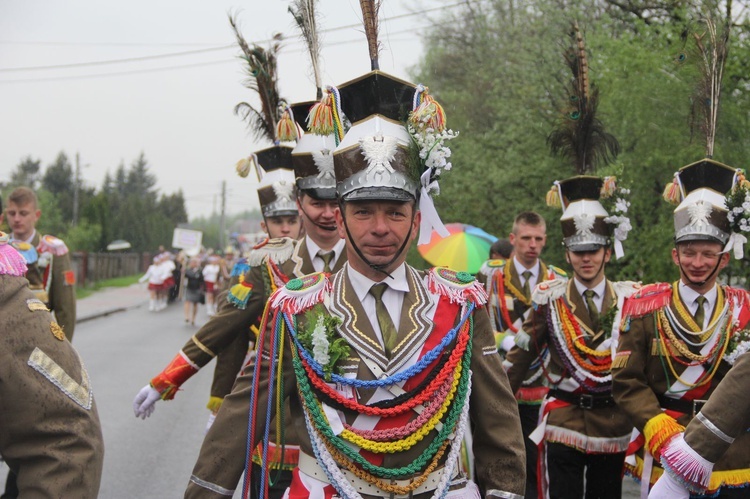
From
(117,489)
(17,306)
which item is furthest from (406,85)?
(117,489)

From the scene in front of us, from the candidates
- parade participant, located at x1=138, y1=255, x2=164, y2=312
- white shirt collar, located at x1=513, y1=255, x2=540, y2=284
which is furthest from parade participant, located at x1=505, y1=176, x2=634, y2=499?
parade participant, located at x1=138, y1=255, x2=164, y2=312

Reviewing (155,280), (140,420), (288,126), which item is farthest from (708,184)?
(155,280)

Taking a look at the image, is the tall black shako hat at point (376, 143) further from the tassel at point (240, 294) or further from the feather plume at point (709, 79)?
the feather plume at point (709, 79)

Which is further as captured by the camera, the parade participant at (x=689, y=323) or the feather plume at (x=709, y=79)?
the feather plume at (x=709, y=79)

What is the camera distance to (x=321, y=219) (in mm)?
4996

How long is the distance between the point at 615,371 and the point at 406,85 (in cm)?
267

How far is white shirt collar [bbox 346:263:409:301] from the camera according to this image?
3.36 m

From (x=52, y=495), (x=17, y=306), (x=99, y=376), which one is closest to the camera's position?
(x=52, y=495)

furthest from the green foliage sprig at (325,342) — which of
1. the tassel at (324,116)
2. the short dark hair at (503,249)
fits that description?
the short dark hair at (503,249)

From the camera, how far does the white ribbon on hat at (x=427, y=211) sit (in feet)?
11.2

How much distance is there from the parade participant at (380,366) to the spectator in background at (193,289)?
803 inches

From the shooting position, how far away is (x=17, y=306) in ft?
9.01

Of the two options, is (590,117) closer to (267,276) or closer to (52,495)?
(267,276)

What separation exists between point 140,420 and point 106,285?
3487cm
